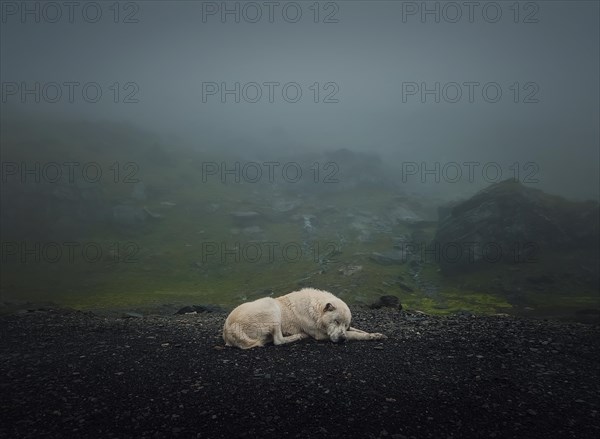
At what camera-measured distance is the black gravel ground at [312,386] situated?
6.85m

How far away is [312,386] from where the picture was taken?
8398 mm

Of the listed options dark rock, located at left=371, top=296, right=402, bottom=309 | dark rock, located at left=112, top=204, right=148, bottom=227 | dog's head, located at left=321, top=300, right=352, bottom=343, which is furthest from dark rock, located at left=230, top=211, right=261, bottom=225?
dog's head, located at left=321, top=300, right=352, bottom=343

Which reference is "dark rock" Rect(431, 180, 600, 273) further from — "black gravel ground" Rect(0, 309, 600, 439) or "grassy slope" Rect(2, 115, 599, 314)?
"black gravel ground" Rect(0, 309, 600, 439)

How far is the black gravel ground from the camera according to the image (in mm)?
6852

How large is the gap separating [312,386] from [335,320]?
3.41 meters

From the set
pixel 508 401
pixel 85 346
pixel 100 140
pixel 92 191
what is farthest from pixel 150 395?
pixel 100 140

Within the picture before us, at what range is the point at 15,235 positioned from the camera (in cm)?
7475

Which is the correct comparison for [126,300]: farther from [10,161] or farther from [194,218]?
[10,161]

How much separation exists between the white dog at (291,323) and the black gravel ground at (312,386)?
413mm

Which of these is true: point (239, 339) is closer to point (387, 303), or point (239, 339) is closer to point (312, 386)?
point (312, 386)

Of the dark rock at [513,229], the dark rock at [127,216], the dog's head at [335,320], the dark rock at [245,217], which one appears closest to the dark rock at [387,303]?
the dog's head at [335,320]

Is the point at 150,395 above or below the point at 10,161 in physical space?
below

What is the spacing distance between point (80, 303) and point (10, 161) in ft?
248

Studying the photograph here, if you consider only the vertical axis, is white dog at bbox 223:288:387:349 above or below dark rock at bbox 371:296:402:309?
above
